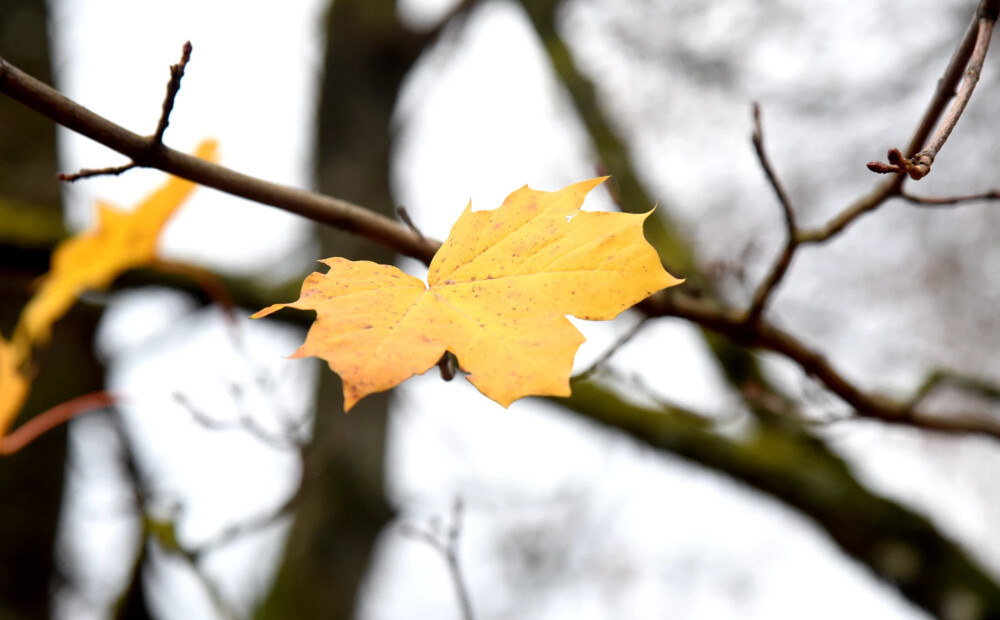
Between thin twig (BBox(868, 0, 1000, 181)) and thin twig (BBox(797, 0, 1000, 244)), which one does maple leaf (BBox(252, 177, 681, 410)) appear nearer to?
thin twig (BBox(868, 0, 1000, 181))

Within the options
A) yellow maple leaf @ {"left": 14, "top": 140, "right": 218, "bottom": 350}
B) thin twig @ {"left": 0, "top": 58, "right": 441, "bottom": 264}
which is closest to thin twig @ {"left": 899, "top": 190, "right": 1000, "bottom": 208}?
thin twig @ {"left": 0, "top": 58, "right": 441, "bottom": 264}

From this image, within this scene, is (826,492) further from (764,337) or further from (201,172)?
(201,172)

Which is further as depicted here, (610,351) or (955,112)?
(610,351)

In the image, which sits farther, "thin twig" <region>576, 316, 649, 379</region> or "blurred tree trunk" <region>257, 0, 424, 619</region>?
"blurred tree trunk" <region>257, 0, 424, 619</region>

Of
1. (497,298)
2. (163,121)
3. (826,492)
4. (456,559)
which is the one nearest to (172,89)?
(163,121)

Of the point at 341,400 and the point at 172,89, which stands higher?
the point at 172,89

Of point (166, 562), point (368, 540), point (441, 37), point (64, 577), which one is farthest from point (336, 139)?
point (166, 562)

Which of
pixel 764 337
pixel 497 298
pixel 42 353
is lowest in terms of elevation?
pixel 42 353

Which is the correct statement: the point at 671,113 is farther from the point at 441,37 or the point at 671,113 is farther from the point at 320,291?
the point at 320,291
